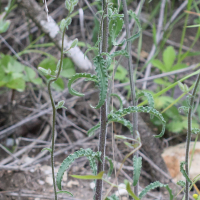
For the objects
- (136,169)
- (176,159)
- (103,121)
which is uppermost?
(103,121)

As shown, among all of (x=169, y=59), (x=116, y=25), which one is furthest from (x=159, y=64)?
(x=116, y=25)

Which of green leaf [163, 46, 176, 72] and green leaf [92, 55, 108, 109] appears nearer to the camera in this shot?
green leaf [92, 55, 108, 109]

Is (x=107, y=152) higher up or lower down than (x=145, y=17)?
lower down

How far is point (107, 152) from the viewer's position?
1651 mm

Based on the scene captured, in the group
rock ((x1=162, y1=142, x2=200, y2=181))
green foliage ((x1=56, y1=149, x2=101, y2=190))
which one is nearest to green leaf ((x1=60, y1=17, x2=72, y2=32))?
green foliage ((x1=56, y1=149, x2=101, y2=190))

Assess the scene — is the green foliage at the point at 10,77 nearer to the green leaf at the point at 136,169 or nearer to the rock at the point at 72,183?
the rock at the point at 72,183

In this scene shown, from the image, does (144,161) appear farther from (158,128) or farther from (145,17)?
(145,17)

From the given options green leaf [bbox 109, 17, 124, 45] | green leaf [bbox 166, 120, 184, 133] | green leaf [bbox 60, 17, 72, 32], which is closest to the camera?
green leaf [bbox 60, 17, 72, 32]

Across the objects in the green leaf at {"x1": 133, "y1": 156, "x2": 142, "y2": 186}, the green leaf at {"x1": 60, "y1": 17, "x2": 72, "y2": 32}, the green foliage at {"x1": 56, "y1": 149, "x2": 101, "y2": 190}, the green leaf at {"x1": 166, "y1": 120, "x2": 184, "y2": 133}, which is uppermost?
the green leaf at {"x1": 60, "y1": 17, "x2": 72, "y2": 32}

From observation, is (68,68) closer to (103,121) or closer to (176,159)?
(176,159)

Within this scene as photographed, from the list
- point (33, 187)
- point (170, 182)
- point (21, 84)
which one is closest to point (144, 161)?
point (170, 182)

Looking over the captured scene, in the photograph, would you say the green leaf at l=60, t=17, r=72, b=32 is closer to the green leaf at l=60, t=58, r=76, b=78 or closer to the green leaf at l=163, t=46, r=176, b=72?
the green leaf at l=60, t=58, r=76, b=78

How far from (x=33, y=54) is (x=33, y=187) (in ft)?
3.94

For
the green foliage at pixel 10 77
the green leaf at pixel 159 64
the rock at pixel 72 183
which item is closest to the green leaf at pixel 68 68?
the green foliage at pixel 10 77
